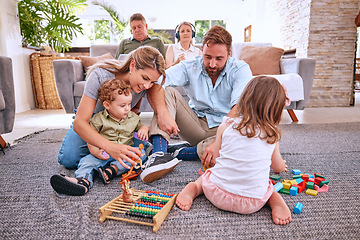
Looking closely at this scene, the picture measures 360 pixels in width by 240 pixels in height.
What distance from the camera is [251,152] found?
900 mm

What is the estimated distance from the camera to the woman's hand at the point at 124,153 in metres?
1.05

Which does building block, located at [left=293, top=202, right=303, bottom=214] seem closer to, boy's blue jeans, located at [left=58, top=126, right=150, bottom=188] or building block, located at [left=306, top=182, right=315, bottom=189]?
building block, located at [left=306, top=182, right=315, bottom=189]

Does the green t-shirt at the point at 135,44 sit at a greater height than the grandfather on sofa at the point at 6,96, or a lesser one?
greater

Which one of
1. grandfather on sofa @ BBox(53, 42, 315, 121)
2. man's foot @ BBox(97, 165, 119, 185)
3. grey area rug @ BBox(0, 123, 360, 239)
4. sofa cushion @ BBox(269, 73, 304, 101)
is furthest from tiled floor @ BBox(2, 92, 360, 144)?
man's foot @ BBox(97, 165, 119, 185)

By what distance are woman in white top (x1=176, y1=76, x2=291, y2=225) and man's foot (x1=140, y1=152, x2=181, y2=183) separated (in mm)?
314

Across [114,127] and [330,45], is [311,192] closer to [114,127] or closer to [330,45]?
[114,127]

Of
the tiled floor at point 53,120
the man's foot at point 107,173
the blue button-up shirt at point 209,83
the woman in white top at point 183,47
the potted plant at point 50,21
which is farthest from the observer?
the potted plant at point 50,21

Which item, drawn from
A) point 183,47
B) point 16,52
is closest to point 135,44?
point 183,47

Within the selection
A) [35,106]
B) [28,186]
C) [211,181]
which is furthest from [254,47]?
[35,106]

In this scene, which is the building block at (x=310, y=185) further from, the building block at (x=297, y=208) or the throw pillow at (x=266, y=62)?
the throw pillow at (x=266, y=62)

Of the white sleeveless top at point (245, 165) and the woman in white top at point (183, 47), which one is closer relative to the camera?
the white sleeveless top at point (245, 165)

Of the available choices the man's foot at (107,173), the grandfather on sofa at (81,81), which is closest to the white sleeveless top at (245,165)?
the man's foot at (107,173)

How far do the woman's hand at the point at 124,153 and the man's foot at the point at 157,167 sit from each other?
12cm

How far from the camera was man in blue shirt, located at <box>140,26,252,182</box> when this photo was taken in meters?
1.34
